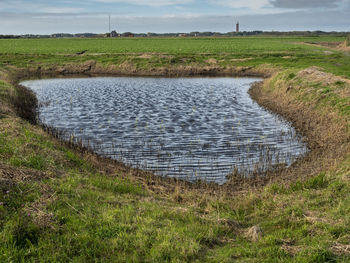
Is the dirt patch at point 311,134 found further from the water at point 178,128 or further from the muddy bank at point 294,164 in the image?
the water at point 178,128

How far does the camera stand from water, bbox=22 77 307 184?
14812 mm

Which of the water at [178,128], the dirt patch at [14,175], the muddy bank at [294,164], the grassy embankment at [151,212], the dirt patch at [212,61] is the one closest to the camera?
the grassy embankment at [151,212]

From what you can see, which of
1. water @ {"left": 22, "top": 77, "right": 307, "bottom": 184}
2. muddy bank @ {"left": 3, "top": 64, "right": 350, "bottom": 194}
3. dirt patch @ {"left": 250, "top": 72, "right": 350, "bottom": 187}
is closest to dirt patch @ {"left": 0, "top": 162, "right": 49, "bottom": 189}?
muddy bank @ {"left": 3, "top": 64, "right": 350, "bottom": 194}

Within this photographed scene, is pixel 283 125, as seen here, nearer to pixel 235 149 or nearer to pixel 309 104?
pixel 309 104

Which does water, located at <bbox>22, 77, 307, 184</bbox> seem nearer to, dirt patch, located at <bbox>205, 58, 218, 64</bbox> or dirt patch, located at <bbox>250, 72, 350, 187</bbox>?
dirt patch, located at <bbox>250, 72, 350, 187</bbox>

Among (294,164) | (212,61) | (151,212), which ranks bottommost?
(294,164)

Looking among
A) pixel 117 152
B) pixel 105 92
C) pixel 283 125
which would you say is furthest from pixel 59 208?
pixel 105 92

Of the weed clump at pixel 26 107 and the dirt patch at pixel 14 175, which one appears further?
the weed clump at pixel 26 107

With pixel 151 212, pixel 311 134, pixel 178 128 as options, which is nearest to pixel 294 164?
pixel 311 134

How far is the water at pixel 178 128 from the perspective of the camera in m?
14.8

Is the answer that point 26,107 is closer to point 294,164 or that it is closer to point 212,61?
point 294,164

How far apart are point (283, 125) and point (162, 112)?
8.64 m

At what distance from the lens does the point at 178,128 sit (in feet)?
67.8

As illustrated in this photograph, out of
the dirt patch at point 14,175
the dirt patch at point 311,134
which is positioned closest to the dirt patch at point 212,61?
the dirt patch at point 311,134
